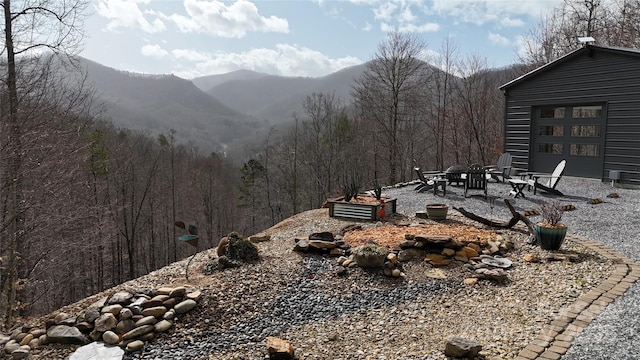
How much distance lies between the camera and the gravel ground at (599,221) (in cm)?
278

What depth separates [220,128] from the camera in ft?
335

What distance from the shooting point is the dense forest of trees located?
8.16 meters

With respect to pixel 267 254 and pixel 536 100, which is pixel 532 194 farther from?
pixel 267 254

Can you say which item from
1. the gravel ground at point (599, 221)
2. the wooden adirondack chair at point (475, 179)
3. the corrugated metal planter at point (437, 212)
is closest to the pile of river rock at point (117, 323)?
the gravel ground at point (599, 221)

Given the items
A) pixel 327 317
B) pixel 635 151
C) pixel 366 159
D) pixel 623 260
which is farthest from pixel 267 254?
pixel 366 159

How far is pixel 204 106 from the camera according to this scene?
11956 cm

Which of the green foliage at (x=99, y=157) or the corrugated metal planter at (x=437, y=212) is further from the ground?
the green foliage at (x=99, y=157)

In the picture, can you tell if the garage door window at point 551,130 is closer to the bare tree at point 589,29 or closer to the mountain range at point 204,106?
the bare tree at point 589,29

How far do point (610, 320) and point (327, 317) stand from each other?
242 cm

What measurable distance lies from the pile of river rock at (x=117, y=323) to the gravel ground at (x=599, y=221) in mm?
3456

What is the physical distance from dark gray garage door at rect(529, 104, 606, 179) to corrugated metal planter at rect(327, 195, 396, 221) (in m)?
6.35

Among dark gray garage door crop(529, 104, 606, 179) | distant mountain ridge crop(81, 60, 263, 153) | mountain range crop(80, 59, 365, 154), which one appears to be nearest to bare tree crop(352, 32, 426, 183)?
dark gray garage door crop(529, 104, 606, 179)

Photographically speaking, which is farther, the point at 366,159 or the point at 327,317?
the point at 366,159

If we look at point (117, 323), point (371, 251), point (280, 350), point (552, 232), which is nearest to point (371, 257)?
point (371, 251)
